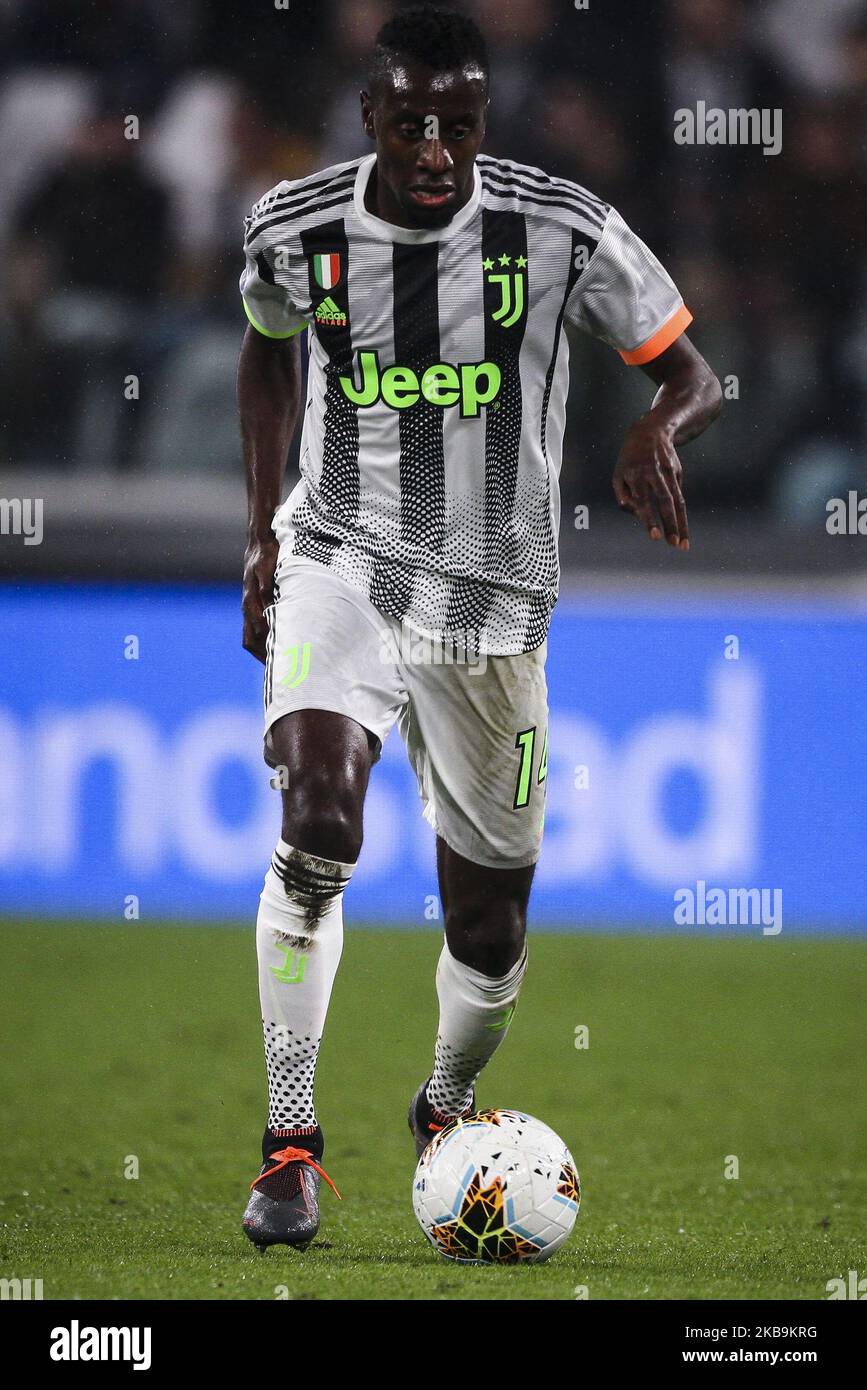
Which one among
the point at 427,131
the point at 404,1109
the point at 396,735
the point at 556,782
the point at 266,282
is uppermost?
the point at 427,131

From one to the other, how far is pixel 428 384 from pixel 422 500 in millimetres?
216

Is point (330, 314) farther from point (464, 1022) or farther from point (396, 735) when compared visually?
point (396, 735)

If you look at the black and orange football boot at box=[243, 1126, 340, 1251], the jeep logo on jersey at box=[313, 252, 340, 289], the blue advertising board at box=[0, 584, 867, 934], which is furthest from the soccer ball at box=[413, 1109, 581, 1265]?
the blue advertising board at box=[0, 584, 867, 934]

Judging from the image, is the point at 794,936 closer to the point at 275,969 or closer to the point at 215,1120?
the point at 215,1120

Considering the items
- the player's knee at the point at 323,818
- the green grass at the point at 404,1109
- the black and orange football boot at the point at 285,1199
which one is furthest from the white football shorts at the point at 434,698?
the green grass at the point at 404,1109

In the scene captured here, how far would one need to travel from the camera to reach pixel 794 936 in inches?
283

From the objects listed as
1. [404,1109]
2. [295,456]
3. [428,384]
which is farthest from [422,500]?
[295,456]

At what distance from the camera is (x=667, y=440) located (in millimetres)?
3328

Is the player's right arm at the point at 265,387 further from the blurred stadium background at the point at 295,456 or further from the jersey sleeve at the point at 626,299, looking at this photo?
the blurred stadium background at the point at 295,456

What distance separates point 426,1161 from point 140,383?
4.91 meters

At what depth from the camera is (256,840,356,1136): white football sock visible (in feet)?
11.3

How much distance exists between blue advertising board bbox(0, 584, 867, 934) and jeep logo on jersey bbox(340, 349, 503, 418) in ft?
10.4

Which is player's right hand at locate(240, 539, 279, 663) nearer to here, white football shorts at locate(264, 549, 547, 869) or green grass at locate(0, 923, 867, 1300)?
white football shorts at locate(264, 549, 547, 869)

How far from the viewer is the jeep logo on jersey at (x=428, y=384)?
142 inches
